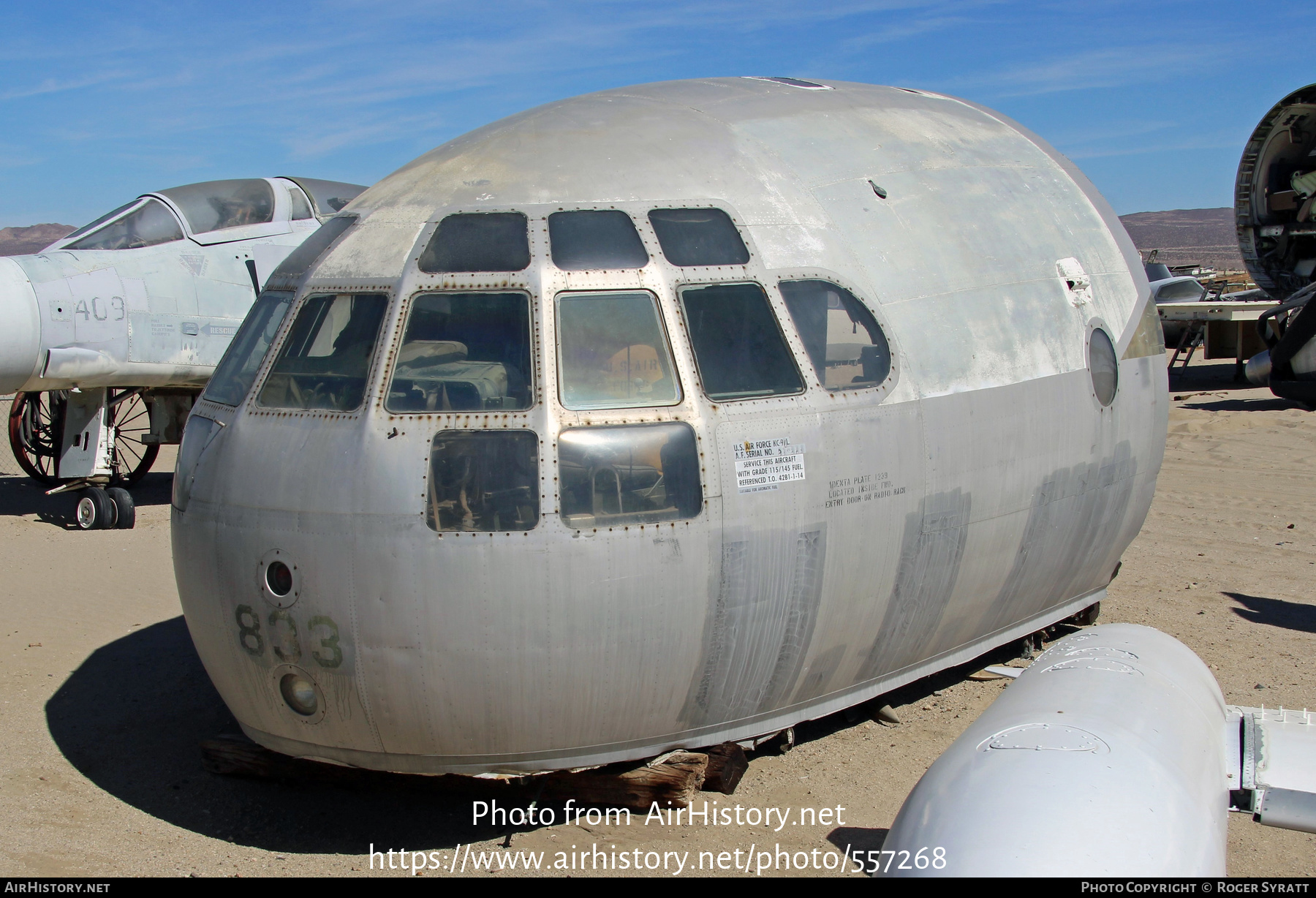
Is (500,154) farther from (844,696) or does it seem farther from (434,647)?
(844,696)

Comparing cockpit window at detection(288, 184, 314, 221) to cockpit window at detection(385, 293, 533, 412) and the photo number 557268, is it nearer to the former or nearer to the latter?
cockpit window at detection(385, 293, 533, 412)

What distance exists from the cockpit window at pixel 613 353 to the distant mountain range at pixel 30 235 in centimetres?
12436

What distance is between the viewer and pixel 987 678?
699cm

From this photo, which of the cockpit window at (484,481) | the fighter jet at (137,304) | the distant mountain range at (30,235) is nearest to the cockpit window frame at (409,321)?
the cockpit window at (484,481)

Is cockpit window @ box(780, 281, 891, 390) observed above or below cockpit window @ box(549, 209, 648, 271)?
below

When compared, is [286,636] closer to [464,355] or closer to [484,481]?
[484,481]

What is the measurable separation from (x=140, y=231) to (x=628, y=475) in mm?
9817

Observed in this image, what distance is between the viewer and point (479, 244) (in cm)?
474

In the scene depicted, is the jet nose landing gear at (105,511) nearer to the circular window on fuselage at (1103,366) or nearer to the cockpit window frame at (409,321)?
the cockpit window frame at (409,321)

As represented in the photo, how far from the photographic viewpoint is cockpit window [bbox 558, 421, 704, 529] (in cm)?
434

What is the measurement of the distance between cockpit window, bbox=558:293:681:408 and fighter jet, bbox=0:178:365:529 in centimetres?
847

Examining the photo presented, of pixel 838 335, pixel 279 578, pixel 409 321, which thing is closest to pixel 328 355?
pixel 409 321

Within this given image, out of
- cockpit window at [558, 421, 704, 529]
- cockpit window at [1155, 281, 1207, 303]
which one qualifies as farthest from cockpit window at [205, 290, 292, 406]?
cockpit window at [1155, 281, 1207, 303]

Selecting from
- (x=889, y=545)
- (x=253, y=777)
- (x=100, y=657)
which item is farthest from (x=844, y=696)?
(x=100, y=657)
